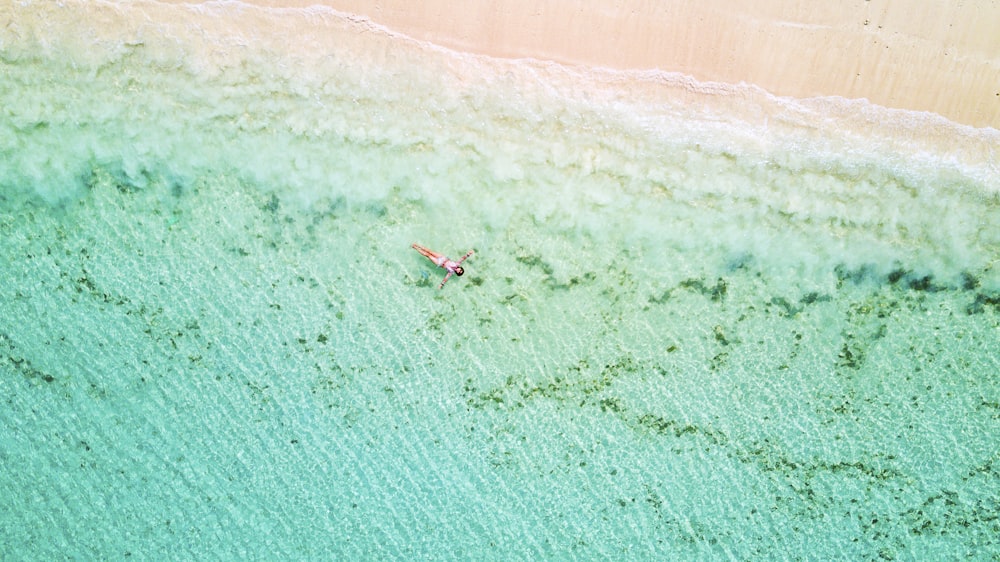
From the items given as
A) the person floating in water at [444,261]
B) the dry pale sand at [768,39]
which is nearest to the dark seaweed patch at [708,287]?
the dry pale sand at [768,39]

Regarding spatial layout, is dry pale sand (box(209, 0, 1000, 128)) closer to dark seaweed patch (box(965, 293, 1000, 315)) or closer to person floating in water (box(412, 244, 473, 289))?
dark seaweed patch (box(965, 293, 1000, 315))

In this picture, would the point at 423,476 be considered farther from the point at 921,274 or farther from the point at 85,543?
the point at 921,274

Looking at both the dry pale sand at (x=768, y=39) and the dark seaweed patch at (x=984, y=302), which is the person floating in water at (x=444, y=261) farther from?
the dark seaweed patch at (x=984, y=302)

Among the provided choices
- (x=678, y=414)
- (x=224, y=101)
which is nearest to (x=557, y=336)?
(x=678, y=414)

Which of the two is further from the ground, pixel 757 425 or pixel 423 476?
pixel 757 425

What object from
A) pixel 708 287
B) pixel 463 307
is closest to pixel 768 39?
pixel 708 287

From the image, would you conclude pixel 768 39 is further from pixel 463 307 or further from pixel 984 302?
pixel 463 307

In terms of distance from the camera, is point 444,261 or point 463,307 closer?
point 444,261
